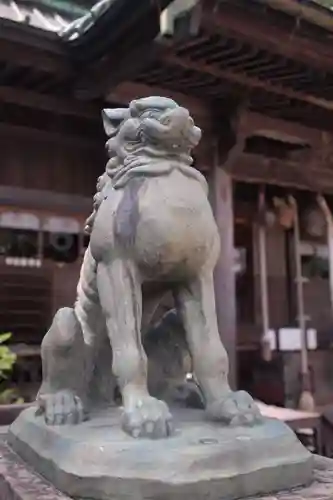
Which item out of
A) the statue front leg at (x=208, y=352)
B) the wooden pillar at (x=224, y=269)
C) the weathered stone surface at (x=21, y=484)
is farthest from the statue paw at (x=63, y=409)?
the wooden pillar at (x=224, y=269)

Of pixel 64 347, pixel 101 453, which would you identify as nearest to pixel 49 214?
pixel 64 347

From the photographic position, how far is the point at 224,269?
4.43m

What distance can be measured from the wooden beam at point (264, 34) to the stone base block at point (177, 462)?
7.24 feet

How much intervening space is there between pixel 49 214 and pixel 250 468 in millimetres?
4943

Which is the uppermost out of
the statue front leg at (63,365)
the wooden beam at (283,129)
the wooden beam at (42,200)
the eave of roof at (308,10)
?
the eave of roof at (308,10)

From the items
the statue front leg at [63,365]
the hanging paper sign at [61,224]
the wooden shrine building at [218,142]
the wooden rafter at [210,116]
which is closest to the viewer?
the statue front leg at [63,365]

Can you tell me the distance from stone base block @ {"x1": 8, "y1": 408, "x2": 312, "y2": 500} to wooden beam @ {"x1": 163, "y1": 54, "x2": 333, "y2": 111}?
2.40 meters

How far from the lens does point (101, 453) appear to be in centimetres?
133

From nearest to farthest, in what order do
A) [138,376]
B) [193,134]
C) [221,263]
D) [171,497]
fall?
[171,497] < [138,376] < [193,134] < [221,263]

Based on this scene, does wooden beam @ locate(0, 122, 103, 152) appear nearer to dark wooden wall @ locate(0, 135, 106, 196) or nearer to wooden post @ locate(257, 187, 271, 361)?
dark wooden wall @ locate(0, 135, 106, 196)

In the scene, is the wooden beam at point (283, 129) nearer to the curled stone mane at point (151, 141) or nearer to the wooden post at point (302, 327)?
the wooden post at point (302, 327)

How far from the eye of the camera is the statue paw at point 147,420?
1398mm

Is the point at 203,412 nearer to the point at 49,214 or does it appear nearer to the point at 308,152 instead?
the point at 308,152

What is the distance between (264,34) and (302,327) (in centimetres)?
387
